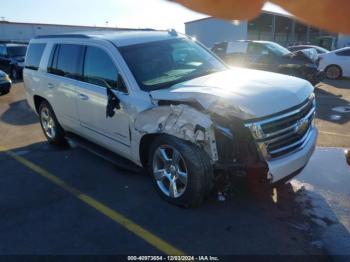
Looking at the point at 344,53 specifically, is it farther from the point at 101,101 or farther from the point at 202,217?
the point at 202,217

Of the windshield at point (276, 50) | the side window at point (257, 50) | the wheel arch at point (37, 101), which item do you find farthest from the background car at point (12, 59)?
the wheel arch at point (37, 101)

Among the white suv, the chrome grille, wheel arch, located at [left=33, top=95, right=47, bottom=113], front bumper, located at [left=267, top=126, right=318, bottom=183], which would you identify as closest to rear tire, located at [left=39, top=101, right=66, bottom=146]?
wheel arch, located at [left=33, top=95, right=47, bottom=113]

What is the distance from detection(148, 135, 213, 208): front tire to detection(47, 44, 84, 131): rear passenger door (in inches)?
78.0

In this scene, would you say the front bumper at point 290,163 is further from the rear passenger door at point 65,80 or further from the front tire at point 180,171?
the rear passenger door at point 65,80

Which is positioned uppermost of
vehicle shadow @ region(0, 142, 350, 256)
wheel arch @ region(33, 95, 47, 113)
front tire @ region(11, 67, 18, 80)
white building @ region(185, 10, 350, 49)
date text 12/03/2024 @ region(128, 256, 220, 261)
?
white building @ region(185, 10, 350, 49)

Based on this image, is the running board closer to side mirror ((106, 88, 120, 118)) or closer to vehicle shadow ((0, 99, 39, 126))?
side mirror ((106, 88, 120, 118))

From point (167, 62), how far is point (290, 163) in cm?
208

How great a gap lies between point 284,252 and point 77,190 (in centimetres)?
270

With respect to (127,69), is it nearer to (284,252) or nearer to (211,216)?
(211,216)

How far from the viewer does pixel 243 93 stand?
3.78m

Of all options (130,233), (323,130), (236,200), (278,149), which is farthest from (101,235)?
(323,130)

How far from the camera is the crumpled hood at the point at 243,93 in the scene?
11.7ft

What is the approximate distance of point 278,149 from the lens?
3.76m

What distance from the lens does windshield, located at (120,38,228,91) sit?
179 inches
